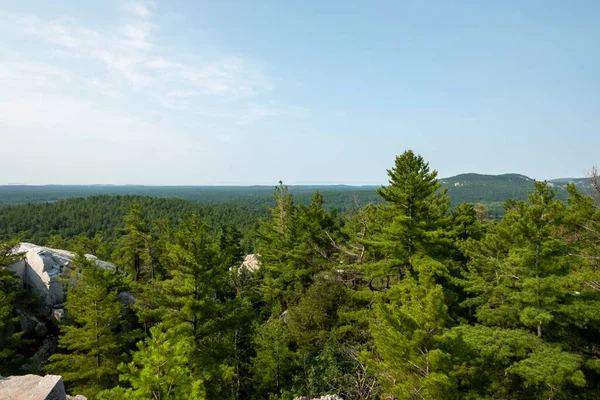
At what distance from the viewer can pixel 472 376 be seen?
420 inches

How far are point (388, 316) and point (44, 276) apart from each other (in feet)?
79.6

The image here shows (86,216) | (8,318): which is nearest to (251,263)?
(8,318)

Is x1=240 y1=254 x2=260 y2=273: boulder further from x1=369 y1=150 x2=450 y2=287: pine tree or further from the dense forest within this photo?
x1=369 y1=150 x2=450 y2=287: pine tree

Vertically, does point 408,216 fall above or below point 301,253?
above

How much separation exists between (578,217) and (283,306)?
21.2m

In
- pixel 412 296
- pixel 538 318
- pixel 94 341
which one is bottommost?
pixel 94 341

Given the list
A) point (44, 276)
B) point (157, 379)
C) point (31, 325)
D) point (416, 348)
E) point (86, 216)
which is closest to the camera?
point (157, 379)

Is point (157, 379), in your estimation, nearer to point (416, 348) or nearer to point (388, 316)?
point (388, 316)

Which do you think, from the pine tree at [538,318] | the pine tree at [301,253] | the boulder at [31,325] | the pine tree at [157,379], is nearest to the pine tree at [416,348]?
the pine tree at [538,318]

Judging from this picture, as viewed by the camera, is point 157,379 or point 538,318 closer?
point 157,379

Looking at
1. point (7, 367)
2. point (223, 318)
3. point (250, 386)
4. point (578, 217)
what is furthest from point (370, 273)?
point (7, 367)

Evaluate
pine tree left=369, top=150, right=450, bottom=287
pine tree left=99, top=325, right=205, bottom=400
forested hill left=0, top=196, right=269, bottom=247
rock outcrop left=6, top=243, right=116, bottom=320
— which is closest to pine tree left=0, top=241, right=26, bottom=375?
rock outcrop left=6, top=243, right=116, bottom=320

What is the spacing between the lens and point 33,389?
9.93 meters

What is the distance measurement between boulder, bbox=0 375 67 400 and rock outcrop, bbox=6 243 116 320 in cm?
1229
